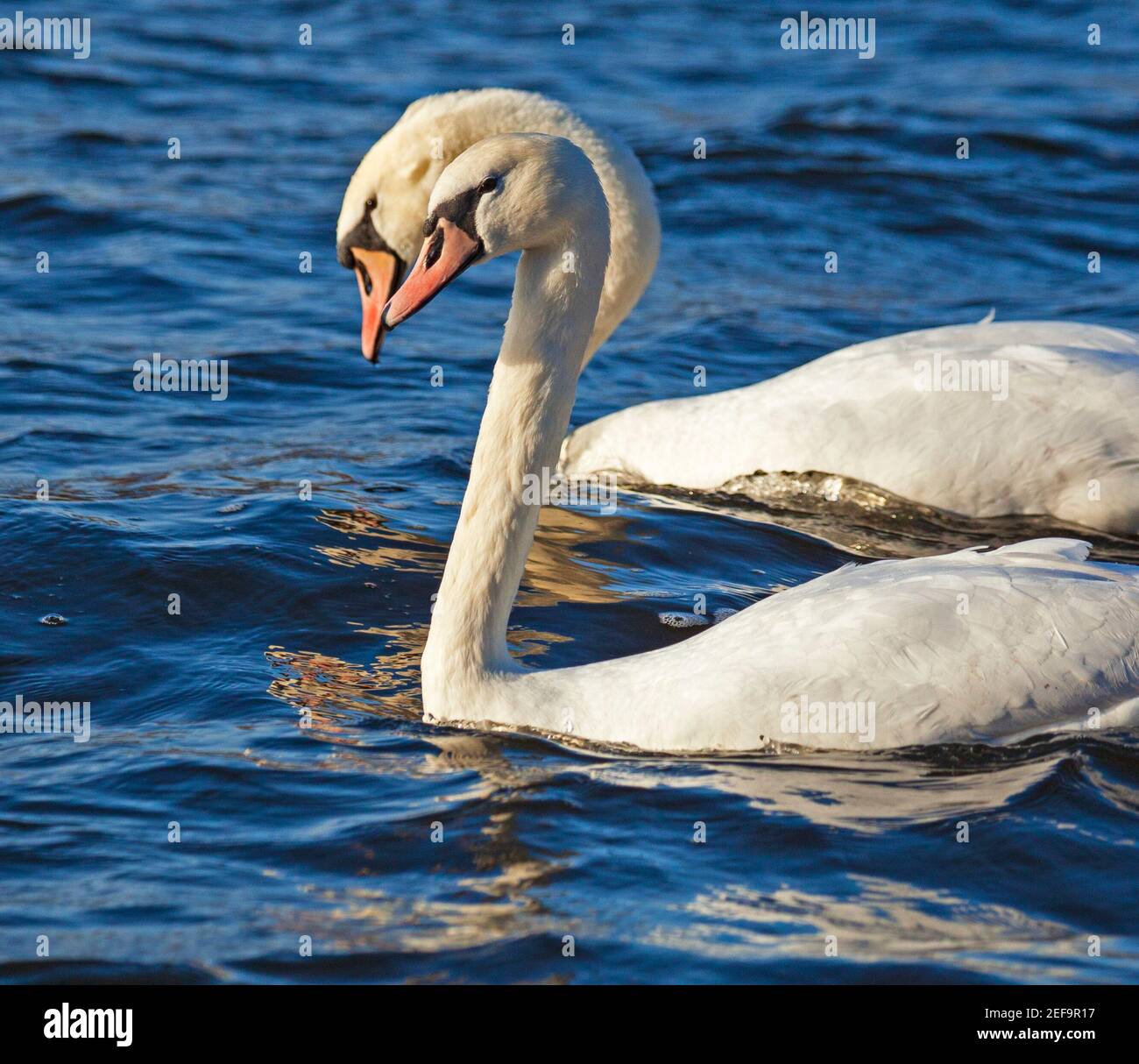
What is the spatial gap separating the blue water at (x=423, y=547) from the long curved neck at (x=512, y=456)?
13.3 inches

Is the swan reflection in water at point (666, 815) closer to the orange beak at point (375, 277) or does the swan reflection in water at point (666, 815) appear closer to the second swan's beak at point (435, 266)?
the second swan's beak at point (435, 266)

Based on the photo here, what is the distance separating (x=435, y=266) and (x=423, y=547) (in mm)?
2657

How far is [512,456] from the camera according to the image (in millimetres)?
6324

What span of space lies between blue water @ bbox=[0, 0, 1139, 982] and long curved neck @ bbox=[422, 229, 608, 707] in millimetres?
337

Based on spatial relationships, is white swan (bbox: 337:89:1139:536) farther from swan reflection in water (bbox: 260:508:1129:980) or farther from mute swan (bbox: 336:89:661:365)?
swan reflection in water (bbox: 260:508:1129:980)

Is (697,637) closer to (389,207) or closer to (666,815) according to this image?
(666,815)

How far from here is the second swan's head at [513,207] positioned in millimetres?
6008

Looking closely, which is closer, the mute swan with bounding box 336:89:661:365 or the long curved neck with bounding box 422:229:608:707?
the long curved neck with bounding box 422:229:608:707

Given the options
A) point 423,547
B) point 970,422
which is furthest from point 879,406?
point 423,547

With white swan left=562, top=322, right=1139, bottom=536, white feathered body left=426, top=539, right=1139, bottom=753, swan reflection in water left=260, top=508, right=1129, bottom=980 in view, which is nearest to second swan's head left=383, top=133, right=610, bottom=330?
white feathered body left=426, top=539, right=1139, bottom=753

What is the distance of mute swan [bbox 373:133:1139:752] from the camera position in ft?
19.4

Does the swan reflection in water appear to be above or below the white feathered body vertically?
below

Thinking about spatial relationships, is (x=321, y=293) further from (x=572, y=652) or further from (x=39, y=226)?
(x=572, y=652)
